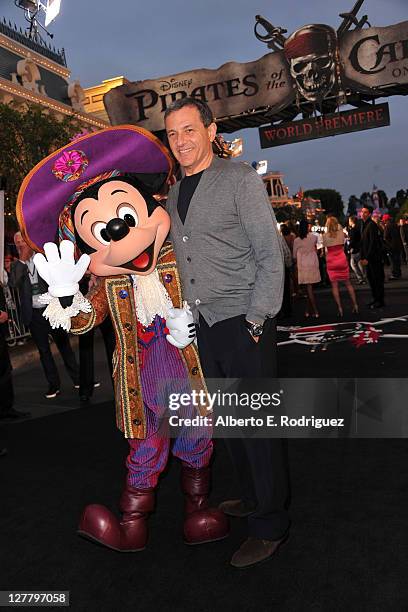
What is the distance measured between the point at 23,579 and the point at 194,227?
1.62 m

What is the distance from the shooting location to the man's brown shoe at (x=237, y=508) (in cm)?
290

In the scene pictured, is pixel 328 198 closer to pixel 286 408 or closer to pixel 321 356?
pixel 321 356

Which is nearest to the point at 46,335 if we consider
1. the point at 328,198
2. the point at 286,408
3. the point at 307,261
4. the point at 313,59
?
the point at 286,408

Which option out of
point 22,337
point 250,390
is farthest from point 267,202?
point 22,337

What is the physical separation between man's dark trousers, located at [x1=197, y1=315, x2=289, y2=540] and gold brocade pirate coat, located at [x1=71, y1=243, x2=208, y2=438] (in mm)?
207

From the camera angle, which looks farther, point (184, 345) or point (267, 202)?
point (184, 345)

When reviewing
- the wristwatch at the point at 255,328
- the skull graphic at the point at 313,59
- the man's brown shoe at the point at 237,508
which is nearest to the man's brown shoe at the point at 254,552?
the man's brown shoe at the point at 237,508

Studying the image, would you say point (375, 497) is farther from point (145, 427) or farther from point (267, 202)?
point (267, 202)

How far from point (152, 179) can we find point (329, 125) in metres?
9.85

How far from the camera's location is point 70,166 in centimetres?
281

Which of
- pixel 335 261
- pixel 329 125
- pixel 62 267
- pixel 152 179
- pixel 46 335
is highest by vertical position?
pixel 329 125

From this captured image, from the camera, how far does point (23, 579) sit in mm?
2516

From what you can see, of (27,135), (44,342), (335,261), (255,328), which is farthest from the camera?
(27,135)

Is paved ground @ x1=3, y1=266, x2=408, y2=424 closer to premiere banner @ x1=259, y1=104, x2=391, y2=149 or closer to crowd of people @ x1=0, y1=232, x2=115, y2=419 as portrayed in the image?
crowd of people @ x1=0, y1=232, x2=115, y2=419
